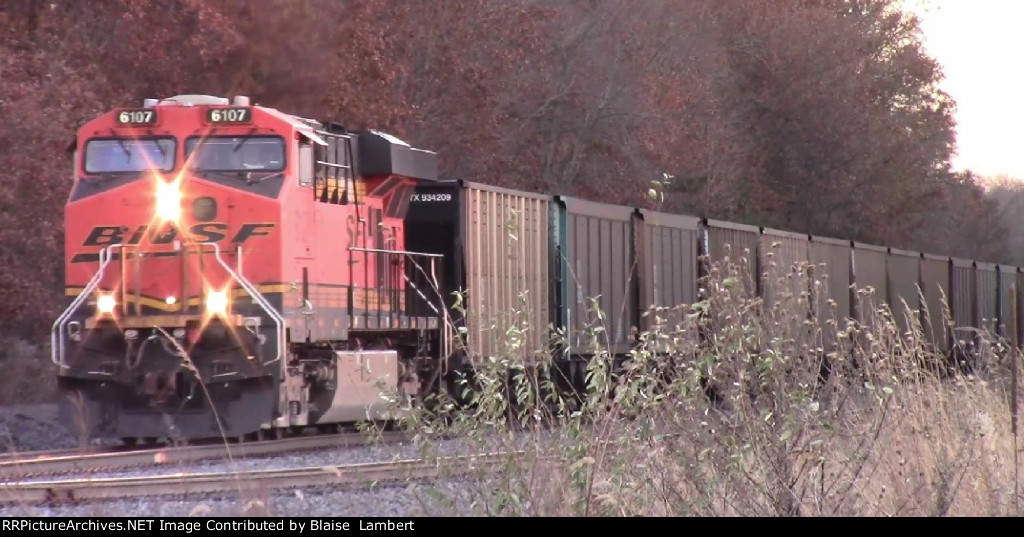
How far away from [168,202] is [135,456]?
256 centimetres

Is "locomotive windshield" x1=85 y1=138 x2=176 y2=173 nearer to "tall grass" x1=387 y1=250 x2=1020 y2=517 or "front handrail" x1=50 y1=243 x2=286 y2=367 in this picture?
"front handrail" x1=50 y1=243 x2=286 y2=367

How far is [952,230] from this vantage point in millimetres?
55250

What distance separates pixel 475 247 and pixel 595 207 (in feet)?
8.10

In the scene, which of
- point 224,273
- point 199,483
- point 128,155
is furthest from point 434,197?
point 199,483

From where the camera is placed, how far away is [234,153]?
12594 millimetres

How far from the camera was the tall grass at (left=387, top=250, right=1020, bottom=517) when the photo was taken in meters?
6.28

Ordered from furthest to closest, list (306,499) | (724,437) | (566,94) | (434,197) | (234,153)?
(566,94) < (434,197) < (234,153) < (306,499) < (724,437)

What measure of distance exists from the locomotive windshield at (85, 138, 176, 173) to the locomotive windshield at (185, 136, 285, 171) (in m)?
0.22

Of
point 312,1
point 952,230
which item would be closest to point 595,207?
point 312,1

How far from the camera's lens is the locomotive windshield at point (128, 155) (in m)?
12.6

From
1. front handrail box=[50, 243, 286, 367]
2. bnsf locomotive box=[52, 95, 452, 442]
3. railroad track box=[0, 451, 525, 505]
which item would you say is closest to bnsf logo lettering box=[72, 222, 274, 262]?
bnsf locomotive box=[52, 95, 452, 442]

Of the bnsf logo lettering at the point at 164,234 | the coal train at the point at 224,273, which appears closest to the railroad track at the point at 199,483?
the coal train at the point at 224,273

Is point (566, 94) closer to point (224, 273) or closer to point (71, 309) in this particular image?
point (224, 273)

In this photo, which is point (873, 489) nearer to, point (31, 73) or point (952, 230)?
point (31, 73)
